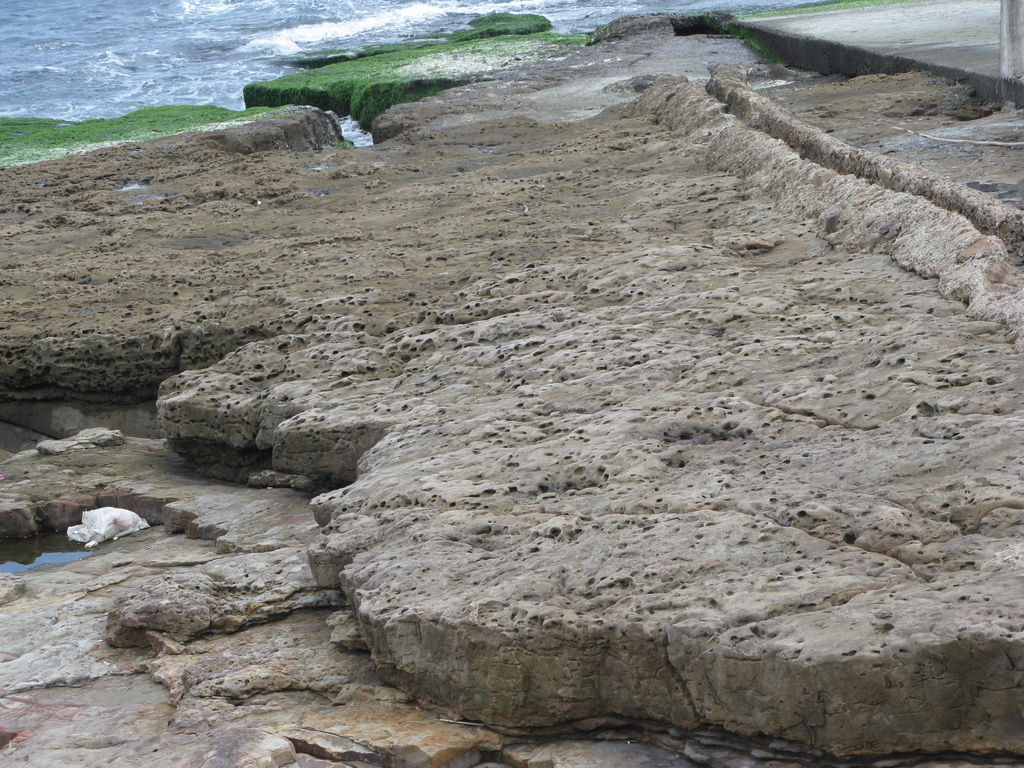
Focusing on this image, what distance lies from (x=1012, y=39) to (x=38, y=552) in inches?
261

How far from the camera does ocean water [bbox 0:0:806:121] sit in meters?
26.4

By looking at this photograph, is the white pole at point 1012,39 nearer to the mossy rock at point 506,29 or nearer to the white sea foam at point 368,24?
the mossy rock at point 506,29

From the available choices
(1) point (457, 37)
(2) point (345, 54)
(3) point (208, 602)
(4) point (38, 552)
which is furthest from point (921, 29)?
(2) point (345, 54)

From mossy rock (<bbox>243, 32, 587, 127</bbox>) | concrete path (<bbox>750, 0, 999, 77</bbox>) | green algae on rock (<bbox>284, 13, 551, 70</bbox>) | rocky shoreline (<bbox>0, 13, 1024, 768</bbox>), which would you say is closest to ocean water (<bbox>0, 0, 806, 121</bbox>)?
green algae on rock (<bbox>284, 13, 551, 70</bbox>)

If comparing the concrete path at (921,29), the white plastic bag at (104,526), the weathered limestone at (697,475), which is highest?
the concrete path at (921,29)

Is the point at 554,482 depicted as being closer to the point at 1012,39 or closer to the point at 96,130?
the point at 1012,39

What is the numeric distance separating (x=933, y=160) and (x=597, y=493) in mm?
3861

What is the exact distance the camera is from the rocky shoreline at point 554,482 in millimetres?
2676

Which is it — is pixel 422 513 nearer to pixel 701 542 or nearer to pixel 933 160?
pixel 701 542

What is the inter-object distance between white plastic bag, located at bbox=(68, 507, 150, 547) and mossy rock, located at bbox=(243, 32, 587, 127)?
31.0ft

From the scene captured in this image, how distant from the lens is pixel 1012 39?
7758mm

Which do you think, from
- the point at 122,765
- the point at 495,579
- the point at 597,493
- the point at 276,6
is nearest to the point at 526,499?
the point at 597,493

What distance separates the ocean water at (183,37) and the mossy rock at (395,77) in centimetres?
664

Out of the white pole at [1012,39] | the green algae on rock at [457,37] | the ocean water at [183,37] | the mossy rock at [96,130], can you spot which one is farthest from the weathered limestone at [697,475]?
the ocean water at [183,37]
